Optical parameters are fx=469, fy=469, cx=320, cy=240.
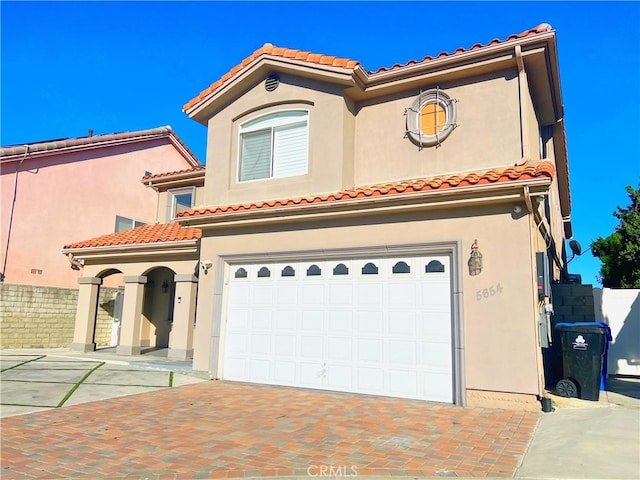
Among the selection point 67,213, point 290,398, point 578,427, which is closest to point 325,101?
point 290,398

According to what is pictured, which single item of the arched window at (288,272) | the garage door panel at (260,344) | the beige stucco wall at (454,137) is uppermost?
the beige stucco wall at (454,137)

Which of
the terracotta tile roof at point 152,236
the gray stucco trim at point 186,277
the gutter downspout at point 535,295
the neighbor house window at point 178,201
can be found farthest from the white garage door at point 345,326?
the neighbor house window at point 178,201

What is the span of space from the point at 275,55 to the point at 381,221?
16.0 ft

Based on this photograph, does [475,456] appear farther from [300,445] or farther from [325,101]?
→ [325,101]

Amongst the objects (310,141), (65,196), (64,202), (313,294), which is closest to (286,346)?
(313,294)

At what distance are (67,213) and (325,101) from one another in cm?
1445

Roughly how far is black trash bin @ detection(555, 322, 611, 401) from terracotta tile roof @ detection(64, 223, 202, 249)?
9.27 meters

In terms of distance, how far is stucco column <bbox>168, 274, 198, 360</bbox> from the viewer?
41.8ft

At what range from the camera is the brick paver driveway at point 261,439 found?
4746 mm

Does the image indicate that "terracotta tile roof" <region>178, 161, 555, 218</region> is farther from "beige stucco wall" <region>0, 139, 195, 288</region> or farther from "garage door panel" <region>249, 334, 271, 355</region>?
"beige stucco wall" <region>0, 139, 195, 288</region>

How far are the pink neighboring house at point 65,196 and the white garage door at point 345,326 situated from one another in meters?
8.48

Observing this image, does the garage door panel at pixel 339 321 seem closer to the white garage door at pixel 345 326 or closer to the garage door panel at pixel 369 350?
the white garage door at pixel 345 326

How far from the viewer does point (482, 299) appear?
302 inches

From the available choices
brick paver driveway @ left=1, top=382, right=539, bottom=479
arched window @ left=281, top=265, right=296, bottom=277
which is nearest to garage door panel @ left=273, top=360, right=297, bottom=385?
brick paver driveway @ left=1, top=382, right=539, bottom=479
